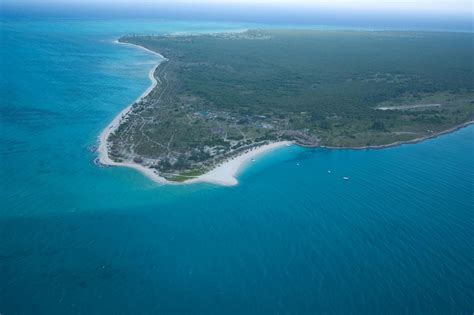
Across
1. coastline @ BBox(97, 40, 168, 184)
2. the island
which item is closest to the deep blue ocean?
Result: coastline @ BBox(97, 40, 168, 184)

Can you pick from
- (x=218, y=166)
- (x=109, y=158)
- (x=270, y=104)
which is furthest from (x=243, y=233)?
(x=270, y=104)

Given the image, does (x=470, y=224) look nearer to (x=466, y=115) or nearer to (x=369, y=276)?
(x=369, y=276)

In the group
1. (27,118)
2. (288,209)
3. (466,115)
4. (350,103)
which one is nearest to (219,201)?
(288,209)

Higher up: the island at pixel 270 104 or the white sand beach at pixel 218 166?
the island at pixel 270 104

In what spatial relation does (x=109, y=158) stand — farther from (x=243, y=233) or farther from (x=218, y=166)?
(x=243, y=233)

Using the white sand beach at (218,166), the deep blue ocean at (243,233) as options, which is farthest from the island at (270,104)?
the deep blue ocean at (243,233)

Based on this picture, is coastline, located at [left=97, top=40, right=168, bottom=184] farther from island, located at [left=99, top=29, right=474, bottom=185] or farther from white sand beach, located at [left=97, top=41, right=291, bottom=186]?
island, located at [left=99, top=29, right=474, bottom=185]

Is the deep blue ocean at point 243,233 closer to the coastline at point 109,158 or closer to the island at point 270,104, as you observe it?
the coastline at point 109,158
